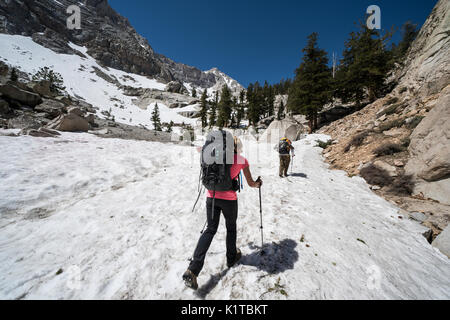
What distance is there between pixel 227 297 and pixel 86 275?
236cm

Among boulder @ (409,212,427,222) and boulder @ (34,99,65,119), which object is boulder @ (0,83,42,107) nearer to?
boulder @ (34,99,65,119)

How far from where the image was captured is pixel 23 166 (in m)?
5.69

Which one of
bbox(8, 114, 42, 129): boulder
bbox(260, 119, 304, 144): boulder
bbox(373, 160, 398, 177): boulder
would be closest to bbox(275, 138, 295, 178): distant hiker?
bbox(373, 160, 398, 177): boulder

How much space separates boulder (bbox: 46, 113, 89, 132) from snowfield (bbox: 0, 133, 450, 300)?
278 inches

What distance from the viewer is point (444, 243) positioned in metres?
3.56

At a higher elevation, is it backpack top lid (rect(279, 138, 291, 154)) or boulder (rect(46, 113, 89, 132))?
boulder (rect(46, 113, 89, 132))

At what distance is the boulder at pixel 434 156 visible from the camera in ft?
15.8

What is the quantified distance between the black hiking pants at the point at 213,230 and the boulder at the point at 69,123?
1597cm

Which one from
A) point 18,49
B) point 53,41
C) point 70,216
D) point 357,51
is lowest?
point 70,216

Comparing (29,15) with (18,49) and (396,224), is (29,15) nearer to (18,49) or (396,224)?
(18,49)

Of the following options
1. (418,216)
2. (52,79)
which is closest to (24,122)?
(418,216)

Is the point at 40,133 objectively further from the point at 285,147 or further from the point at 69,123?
the point at 285,147

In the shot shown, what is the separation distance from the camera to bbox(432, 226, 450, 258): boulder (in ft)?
11.4
